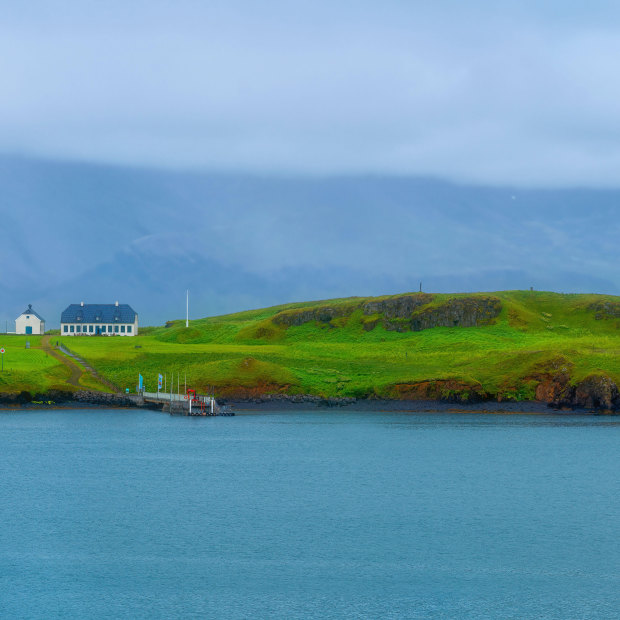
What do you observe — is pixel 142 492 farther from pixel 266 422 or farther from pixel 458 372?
pixel 458 372

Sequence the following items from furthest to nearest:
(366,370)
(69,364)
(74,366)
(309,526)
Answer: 1. (69,364)
2. (366,370)
3. (74,366)
4. (309,526)

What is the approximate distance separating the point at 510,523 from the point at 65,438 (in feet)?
203

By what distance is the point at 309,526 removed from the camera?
59.6 metres

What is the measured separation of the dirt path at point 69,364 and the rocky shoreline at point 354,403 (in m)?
5.46

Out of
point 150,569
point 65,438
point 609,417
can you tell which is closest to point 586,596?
point 150,569

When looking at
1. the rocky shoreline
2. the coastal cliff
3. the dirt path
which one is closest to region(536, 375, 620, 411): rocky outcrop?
the rocky shoreline

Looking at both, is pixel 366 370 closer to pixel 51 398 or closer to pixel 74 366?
pixel 74 366

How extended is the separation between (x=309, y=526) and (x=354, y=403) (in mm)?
81381

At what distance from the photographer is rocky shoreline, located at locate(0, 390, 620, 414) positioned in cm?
13575

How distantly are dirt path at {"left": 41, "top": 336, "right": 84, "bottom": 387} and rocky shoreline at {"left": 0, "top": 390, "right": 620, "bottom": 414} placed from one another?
17.9 feet

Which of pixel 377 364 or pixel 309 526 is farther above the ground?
pixel 377 364

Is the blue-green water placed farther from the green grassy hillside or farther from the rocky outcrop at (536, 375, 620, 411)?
the green grassy hillside

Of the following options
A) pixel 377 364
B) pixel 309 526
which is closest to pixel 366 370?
pixel 377 364

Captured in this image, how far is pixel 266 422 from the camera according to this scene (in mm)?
124812
